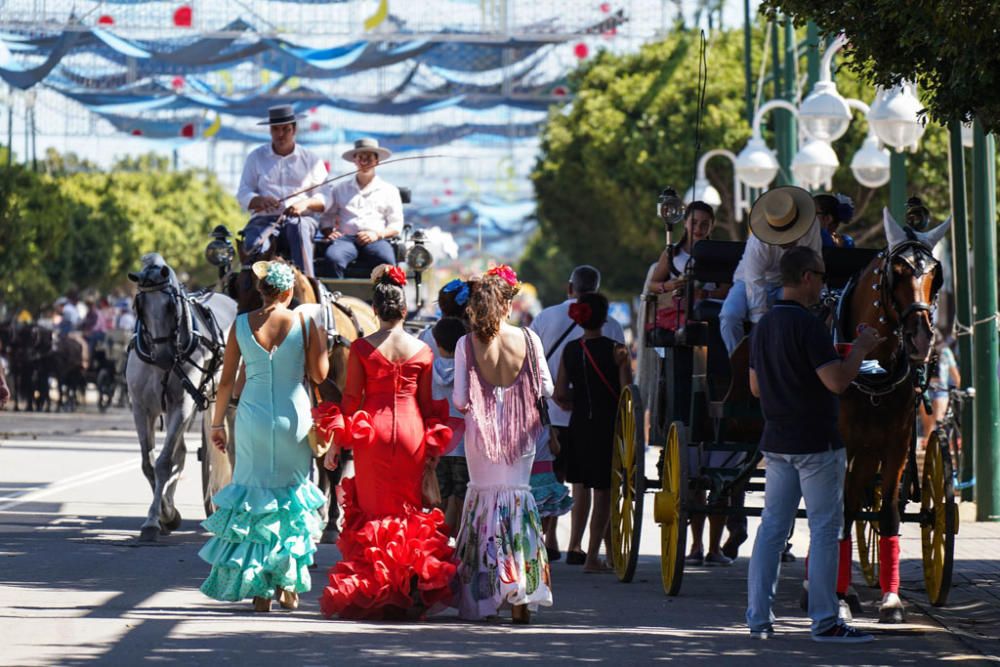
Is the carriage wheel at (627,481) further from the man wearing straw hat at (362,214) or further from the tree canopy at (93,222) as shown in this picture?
the tree canopy at (93,222)

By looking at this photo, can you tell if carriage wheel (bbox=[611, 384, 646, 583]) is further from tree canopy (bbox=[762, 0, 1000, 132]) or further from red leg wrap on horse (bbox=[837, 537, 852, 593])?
tree canopy (bbox=[762, 0, 1000, 132])

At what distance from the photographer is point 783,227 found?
1125 cm

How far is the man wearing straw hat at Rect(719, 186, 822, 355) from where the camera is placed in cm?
1123

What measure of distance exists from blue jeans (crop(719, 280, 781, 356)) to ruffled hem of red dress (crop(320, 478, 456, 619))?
6.39 ft

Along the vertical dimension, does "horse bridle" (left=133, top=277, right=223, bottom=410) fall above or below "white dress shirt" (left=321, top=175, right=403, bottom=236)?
below

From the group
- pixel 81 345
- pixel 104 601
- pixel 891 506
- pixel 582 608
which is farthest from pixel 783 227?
pixel 81 345

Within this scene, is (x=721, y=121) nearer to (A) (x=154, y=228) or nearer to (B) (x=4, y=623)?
(B) (x=4, y=623)

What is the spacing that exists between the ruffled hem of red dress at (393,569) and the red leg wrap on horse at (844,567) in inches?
83.6

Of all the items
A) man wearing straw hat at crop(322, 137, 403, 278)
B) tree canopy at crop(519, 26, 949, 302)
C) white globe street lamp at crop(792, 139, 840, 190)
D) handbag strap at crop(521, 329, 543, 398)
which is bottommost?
handbag strap at crop(521, 329, 543, 398)

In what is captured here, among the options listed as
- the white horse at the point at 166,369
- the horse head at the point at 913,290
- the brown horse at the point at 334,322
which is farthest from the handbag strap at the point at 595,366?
the horse head at the point at 913,290

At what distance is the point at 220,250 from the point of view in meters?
16.4

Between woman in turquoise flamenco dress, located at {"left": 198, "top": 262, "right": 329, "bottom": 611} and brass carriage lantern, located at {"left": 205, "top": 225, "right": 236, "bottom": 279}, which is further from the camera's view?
brass carriage lantern, located at {"left": 205, "top": 225, "right": 236, "bottom": 279}

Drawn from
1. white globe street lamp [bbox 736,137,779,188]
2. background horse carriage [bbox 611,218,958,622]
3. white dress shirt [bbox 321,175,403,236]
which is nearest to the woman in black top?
background horse carriage [bbox 611,218,958,622]

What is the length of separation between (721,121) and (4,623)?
37.1 metres
